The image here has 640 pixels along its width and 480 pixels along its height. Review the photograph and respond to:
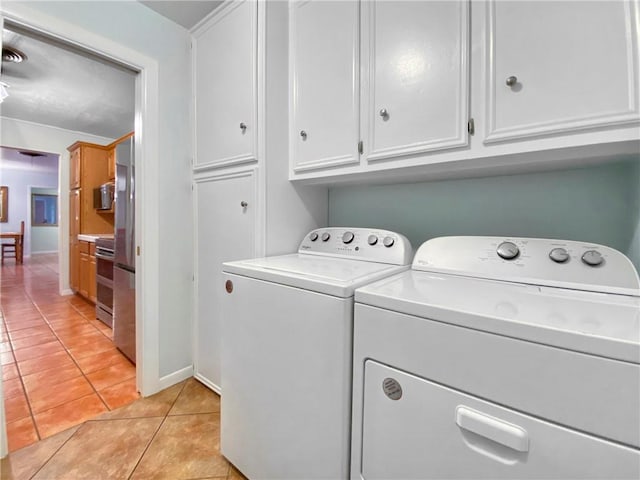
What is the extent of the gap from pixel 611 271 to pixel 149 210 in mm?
2138

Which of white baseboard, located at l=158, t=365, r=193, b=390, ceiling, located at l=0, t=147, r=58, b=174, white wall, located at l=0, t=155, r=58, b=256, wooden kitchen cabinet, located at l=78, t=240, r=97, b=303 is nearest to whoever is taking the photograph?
white baseboard, located at l=158, t=365, r=193, b=390

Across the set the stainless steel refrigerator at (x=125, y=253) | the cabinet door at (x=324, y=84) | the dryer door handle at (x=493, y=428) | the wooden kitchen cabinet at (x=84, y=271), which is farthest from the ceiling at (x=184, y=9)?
the wooden kitchen cabinet at (x=84, y=271)

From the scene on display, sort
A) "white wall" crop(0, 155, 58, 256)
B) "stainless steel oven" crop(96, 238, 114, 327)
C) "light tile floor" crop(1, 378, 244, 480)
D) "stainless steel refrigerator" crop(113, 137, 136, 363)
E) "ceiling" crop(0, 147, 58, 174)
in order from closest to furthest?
"light tile floor" crop(1, 378, 244, 480)
"stainless steel refrigerator" crop(113, 137, 136, 363)
"stainless steel oven" crop(96, 238, 114, 327)
"ceiling" crop(0, 147, 58, 174)
"white wall" crop(0, 155, 58, 256)

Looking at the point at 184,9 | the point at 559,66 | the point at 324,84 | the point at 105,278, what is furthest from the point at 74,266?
the point at 559,66

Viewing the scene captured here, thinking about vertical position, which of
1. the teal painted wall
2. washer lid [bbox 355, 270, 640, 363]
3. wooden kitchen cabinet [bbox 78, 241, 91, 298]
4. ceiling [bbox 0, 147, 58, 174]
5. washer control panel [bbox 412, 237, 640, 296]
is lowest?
wooden kitchen cabinet [bbox 78, 241, 91, 298]

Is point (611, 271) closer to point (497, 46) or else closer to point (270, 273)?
point (497, 46)

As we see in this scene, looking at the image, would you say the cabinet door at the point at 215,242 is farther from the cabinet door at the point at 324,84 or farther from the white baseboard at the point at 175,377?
the cabinet door at the point at 324,84

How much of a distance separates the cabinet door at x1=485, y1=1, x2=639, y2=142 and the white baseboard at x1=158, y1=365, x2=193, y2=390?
7.07 ft

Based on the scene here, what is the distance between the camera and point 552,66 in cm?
85

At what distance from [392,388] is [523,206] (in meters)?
0.99

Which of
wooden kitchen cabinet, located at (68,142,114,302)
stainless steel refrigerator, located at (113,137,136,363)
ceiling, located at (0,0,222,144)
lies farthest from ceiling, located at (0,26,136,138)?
stainless steel refrigerator, located at (113,137,136,363)

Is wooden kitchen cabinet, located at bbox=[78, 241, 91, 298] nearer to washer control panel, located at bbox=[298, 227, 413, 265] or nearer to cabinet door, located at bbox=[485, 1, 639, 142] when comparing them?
washer control panel, located at bbox=[298, 227, 413, 265]

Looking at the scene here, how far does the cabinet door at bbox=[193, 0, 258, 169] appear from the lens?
4.73 ft

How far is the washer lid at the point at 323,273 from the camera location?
86 centimetres
